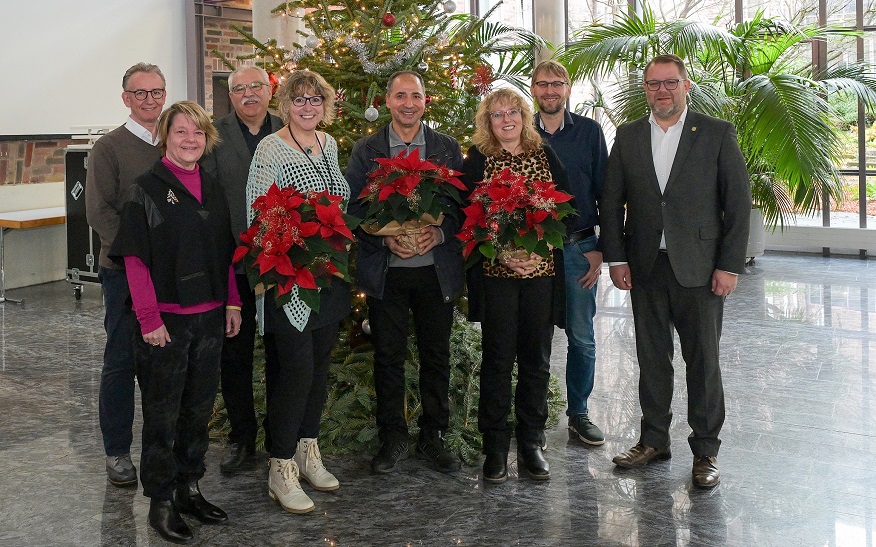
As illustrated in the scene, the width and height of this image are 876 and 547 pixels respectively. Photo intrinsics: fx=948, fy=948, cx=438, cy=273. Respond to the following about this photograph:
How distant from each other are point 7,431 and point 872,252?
8.80 m

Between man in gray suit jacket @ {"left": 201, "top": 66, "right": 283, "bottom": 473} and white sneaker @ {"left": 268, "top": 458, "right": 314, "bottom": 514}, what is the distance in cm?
48

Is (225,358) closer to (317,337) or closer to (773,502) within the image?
(317,337)

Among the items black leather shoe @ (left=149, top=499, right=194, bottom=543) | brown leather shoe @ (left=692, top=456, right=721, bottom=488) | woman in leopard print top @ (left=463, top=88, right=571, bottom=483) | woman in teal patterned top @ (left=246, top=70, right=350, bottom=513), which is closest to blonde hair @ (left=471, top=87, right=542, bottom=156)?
woman in leopard print top @ (left=463, top=88, right=571, bottom=483)

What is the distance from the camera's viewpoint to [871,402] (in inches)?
198

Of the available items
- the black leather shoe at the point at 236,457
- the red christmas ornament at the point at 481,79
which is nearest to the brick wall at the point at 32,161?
the red christmas ornament at the point at 481,79

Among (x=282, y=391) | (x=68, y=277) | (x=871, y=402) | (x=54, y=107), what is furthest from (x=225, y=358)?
(x=54, y=107)

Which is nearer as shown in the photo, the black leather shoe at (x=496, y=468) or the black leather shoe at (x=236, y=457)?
the black leather shoe at (x=496, y=468)

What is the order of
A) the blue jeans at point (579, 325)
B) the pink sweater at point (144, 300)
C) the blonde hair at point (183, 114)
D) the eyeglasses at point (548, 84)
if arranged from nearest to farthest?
the pink sweater at point (144, 300) < the blonde hair at point (183, 114) < the eyeglasses at point (548, 84) < the blue jeans at point (579, 325)

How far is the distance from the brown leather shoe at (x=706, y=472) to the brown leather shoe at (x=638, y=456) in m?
0.23

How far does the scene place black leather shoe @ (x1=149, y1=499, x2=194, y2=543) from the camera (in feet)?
11.4

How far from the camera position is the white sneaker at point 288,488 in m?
3.73

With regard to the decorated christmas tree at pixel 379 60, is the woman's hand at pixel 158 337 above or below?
below

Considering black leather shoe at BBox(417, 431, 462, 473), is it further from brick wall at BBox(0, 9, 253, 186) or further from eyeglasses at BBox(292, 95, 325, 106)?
brick wall at BBox(0, 9, 253, 186)

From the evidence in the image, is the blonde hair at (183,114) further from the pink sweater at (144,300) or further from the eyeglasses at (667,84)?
the eyeglasses at (667,84)
